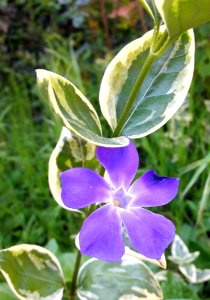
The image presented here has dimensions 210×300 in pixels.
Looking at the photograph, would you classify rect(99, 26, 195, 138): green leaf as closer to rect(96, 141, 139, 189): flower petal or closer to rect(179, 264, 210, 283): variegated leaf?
rect(96, 141, 139, 189): flower petal

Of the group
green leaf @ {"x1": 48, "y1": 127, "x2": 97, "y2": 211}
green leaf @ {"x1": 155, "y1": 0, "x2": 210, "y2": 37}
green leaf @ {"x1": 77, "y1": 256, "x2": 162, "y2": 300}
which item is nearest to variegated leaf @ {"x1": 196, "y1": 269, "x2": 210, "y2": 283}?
green leaf @ {"x1": 77, "y1": 256, "x2": 162, "y2": 300}

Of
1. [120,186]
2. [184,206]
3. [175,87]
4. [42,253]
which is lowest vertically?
[184,206]

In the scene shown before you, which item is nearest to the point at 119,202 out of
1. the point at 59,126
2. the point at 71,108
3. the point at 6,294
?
the point at 71,108

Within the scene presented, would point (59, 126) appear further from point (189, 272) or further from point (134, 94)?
point (134, 94)

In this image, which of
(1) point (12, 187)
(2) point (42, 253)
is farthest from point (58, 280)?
(1) point (12, 187)

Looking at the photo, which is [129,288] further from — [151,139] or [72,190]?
[151,139]

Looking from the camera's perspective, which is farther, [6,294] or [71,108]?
[6,294]
